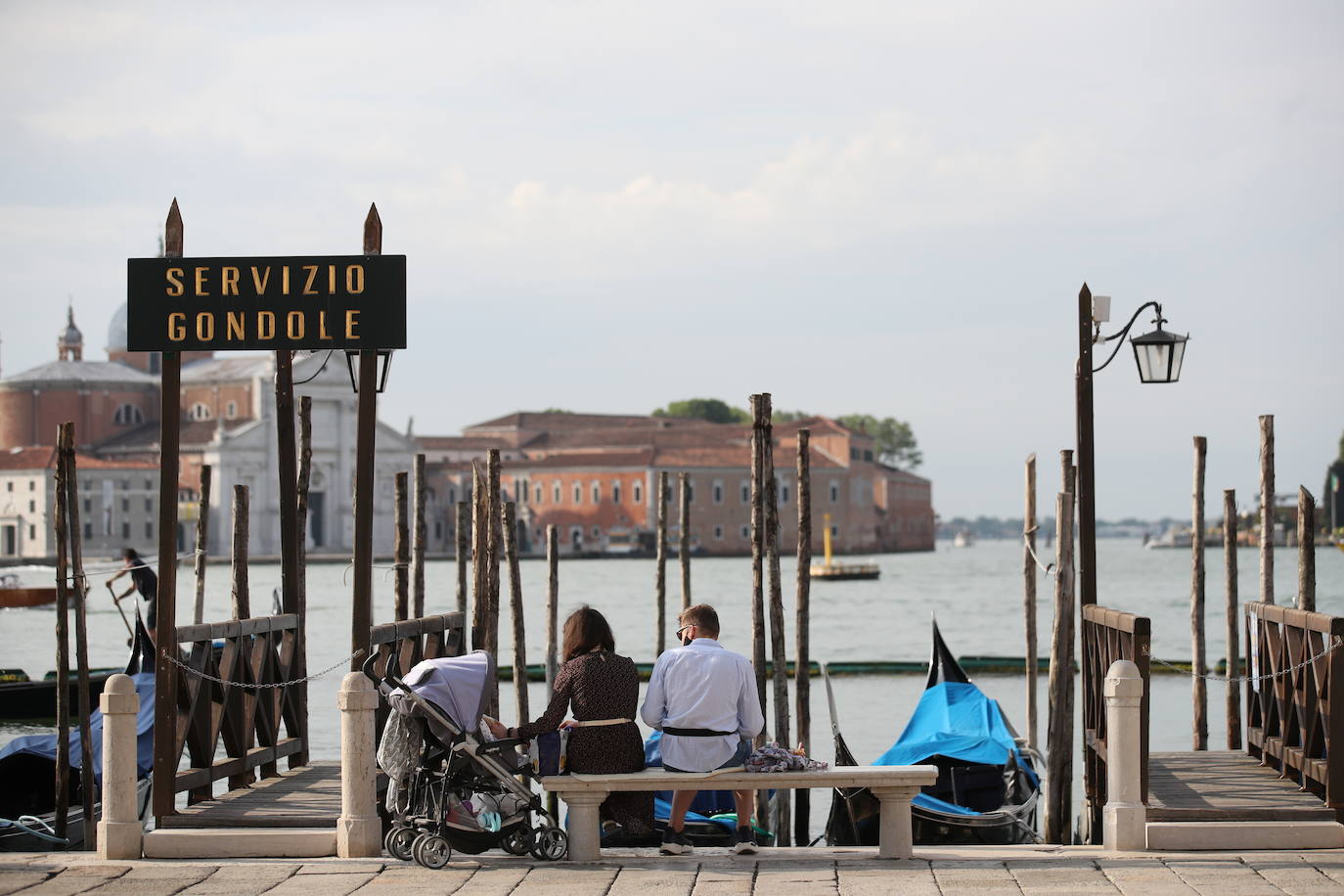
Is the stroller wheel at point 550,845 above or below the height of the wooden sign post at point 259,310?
below

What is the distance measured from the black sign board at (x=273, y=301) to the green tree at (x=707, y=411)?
101 meters

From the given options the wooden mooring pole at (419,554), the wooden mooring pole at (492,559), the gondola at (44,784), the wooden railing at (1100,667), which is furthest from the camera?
the wooden mooring pole at (419,554)

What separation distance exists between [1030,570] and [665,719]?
26.8 feet

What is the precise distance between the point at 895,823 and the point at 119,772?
109 inches

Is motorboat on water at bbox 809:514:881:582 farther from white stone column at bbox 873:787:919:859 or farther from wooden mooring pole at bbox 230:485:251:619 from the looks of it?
white stone column at bbox 873:787:919:859

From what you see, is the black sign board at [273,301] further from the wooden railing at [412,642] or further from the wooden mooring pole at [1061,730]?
the wooden mooring pole at [1061,730]

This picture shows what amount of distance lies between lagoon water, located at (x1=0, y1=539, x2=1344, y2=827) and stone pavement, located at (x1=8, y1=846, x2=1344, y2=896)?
989 centimetres

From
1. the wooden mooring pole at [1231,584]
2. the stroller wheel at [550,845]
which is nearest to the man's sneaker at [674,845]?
the stroller wheel at [550,845]

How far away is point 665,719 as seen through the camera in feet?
19.8

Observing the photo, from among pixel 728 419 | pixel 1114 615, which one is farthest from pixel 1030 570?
pixel 728 419

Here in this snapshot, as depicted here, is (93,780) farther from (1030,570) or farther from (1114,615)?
(1030,570)

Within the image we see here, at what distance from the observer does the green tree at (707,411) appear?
360ft

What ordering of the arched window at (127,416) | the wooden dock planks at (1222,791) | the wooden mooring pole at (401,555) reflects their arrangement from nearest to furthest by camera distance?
1. the wooden dock planks at (1222,791)
2. the wooden mooring pole at (401,555)
3. the arched window at (127,416)

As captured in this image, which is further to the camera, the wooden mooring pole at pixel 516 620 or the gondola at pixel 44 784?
the wooden mooring pole at pixel 516 620
